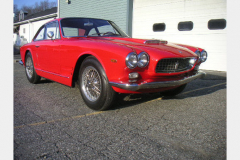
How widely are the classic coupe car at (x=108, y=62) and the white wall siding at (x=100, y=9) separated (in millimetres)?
5774

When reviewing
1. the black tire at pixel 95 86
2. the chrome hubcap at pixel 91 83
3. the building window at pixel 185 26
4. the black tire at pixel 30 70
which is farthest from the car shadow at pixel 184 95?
the building window at pixel 185 26

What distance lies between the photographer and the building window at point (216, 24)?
7340 millimetres

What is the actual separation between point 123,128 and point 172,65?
1195 mm

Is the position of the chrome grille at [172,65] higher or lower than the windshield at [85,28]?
lower

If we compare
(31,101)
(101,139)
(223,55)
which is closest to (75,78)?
(31,101)

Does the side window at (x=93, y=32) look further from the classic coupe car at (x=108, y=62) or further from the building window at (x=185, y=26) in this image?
the building window at (x=185, y=26)

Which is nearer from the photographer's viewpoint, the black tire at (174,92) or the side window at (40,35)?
the black tire at (174,92)

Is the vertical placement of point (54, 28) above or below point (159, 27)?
below

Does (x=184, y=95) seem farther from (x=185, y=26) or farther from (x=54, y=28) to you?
(x=185, y=26)

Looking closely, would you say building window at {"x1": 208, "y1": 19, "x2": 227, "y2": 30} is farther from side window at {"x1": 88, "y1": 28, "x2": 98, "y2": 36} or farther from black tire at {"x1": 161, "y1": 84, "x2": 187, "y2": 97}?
side window at {"x1": 88, "y1": 28, "x2": 98, "y2": 36}

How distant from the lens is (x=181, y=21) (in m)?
8.26

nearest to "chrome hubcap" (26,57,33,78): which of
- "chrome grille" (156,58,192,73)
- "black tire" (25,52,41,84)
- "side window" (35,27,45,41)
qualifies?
"black tire" (25,52,41,84)

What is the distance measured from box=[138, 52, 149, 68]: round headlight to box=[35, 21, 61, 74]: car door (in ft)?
5.74

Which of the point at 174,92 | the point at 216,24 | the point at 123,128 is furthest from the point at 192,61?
the point at 216,24
